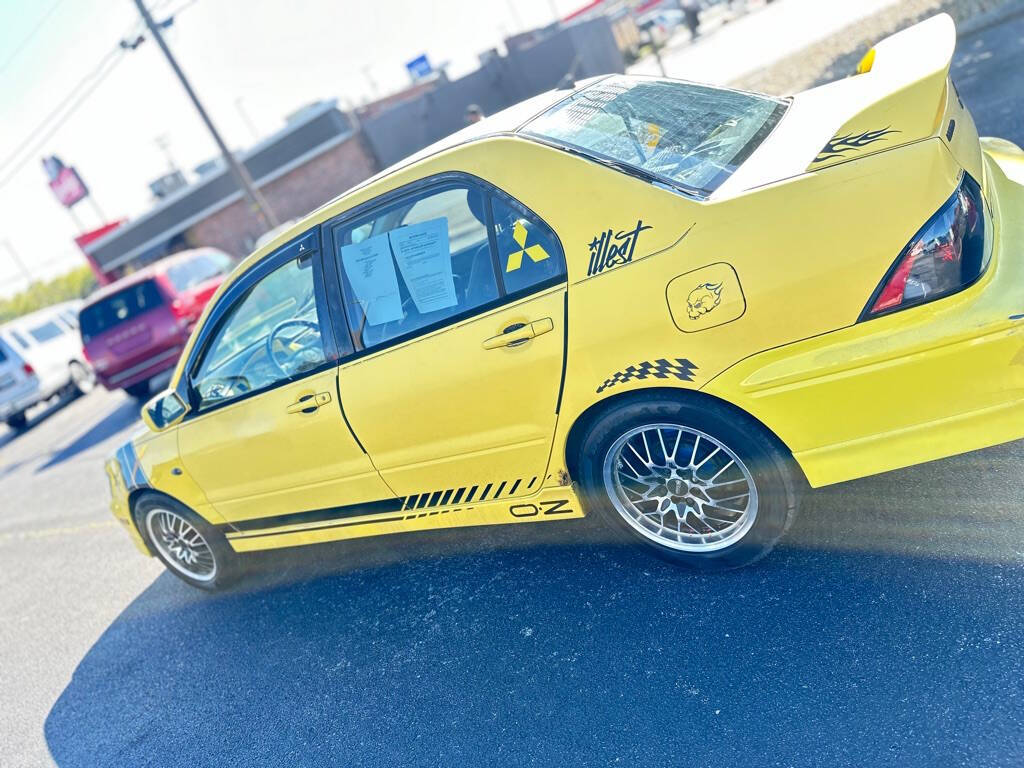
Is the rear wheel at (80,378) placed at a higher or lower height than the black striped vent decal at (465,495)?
higher

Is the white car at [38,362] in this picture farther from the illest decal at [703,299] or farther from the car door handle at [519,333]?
the illest decal at [703,299]

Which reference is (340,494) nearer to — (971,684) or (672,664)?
A: (672,664)

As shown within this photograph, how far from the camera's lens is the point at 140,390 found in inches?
483

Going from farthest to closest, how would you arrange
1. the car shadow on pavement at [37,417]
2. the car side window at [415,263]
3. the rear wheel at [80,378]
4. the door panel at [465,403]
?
the rear wheel at [80,378] < the car shadow on pavement at [37,417] < the car side window at [415,263] < the door panel at [465,403]

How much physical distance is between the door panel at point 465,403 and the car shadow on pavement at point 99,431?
8.54 m

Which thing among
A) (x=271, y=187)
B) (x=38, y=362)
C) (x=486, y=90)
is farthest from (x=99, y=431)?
(x=486, y=90)

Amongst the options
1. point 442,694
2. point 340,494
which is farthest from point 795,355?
point 340,494

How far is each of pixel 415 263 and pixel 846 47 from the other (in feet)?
37.1

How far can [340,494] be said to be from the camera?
156 inches

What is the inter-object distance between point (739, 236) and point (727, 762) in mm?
1679

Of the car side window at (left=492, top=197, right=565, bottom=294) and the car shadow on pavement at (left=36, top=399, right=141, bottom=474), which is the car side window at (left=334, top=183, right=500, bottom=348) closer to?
the car side window at (left=492, top=197, right=565, bottom=294)

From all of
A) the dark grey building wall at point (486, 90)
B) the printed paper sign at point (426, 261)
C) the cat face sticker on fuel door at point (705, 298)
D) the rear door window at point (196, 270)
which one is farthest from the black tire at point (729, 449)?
the dark grey building wall at point (486, 90)

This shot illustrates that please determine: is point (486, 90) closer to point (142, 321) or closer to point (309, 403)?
point (142, 321)

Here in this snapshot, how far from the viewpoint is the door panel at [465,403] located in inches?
121
